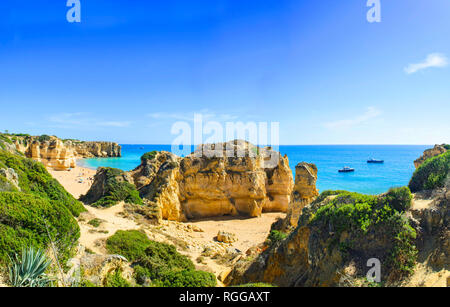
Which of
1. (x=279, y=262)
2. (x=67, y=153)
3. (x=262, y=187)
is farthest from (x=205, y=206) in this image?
(x=67, y=153)

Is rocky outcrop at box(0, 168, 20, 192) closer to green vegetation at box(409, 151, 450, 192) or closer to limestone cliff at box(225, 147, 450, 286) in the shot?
limestone cliff at box(225, 147, 450, 286)

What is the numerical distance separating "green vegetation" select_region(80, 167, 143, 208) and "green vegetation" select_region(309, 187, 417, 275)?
49.3ft

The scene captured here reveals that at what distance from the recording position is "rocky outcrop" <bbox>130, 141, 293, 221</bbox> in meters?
21.2

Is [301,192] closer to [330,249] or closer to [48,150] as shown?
[330,249]

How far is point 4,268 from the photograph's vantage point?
17.9 feet

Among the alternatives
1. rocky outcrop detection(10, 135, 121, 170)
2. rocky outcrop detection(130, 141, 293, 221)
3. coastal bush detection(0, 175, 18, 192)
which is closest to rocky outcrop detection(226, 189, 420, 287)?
coastal bush detection(0, 175, 18, 192)

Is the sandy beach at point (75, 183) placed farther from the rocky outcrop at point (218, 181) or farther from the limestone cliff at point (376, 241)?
the limestone cliff at point (376, 241)

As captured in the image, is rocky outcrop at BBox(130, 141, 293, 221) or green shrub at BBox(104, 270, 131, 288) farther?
rocky outcrop at BBox(130, 141, 293, 221)

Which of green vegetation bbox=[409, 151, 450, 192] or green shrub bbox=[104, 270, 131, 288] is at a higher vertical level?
green vegetation bbox=[409, 151, 450, 192]

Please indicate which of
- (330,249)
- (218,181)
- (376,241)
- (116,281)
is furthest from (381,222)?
(218,181)

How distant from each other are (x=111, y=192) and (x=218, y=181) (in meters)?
9.23

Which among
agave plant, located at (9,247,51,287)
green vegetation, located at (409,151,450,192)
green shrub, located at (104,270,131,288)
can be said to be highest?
green vegetation, located at (409,151,450,192)

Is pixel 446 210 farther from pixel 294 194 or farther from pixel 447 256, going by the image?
pixel 294 194
